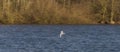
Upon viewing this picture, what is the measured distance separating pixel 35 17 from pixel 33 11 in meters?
1.07

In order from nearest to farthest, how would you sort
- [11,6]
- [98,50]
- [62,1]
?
[98,50]
[11,6]
[62,1]

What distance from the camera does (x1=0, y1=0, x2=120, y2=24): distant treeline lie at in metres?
77.5

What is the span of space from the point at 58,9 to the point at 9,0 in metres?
8.18

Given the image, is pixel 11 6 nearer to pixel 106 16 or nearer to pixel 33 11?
pixel 33 11

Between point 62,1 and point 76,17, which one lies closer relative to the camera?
point 76,17

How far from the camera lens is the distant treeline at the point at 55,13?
7750cm

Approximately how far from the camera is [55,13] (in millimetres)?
78250

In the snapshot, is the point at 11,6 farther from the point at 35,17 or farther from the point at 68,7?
the point at 68,7

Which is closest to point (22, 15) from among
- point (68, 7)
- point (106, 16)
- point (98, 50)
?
point (68, 7)

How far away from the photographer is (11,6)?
255 ft

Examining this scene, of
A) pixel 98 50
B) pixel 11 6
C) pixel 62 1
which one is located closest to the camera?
pixel 98 50

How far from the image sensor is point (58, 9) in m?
79.8

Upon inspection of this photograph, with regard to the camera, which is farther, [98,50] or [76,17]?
[76,17]

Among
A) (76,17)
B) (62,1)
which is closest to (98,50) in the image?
(76,17)
